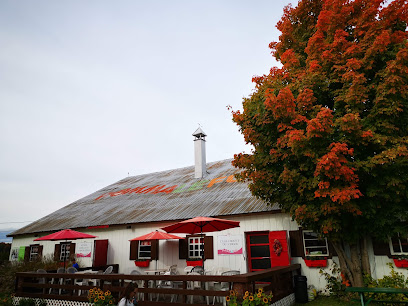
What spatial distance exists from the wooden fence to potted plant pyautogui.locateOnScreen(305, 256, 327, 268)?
1.27 ft

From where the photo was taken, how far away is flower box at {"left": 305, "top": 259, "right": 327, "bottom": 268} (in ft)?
29.2

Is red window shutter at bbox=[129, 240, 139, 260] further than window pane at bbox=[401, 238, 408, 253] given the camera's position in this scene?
Yes

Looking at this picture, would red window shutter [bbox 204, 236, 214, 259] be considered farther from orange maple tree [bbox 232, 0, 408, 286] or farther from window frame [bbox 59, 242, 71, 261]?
window frame [bbox 59, 242, 71, 261]

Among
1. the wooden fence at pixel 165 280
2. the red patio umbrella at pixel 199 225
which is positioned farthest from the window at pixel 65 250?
the red patio umbrella at pixel 199 225

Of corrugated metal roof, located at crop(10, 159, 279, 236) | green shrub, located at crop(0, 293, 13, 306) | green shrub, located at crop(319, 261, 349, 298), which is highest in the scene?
corrugated metal roof, located at crop(10, 159, 279, 236)

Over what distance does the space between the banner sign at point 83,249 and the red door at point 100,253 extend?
3.95ft

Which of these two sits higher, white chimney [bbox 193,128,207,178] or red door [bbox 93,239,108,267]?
white chimney [bbox 193,128,207,178]

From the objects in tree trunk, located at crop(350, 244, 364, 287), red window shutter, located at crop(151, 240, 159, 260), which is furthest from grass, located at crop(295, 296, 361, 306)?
red window shutter, located at crop(151, 240, 159, 260)

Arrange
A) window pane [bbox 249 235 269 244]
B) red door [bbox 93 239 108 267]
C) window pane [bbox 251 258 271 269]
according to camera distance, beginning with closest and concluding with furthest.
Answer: window pane [bbox 251 258 271 269] < window pane [bbox 249 235 269 244] < red door [bbox 93 239 108 267]

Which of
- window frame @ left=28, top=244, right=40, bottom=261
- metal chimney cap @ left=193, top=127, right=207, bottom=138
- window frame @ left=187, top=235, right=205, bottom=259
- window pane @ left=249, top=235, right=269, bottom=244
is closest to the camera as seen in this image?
window pane @ left=249, top=235, right=269, bottom=244

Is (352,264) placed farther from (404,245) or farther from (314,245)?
(404,245)

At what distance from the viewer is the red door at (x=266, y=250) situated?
30.9ft

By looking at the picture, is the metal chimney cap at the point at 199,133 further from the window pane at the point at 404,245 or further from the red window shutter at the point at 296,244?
the window pane at the point at 404,245

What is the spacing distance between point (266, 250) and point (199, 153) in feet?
28.1
